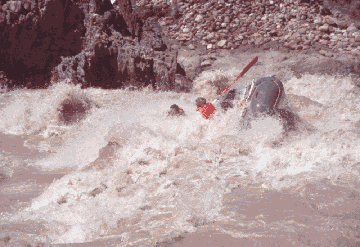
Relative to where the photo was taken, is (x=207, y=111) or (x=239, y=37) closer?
(x=207, y=111)

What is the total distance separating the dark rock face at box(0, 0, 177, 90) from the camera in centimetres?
627

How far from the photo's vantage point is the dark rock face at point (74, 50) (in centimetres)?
627

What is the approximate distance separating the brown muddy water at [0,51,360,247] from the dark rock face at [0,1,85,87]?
3.80ft

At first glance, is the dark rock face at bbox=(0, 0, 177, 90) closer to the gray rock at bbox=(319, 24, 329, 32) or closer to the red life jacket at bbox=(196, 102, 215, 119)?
the red life jacket at bbox=(196, 102, 215, 119)

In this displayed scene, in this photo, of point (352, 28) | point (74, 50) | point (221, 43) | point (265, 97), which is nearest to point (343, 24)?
point (352, 28)

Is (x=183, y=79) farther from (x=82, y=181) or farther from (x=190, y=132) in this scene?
(x=82, y=181)

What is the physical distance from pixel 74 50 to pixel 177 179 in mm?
5151

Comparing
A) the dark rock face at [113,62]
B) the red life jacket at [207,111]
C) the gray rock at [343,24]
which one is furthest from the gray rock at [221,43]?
the red life jacket at [207,111]

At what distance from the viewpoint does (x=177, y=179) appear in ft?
10.2

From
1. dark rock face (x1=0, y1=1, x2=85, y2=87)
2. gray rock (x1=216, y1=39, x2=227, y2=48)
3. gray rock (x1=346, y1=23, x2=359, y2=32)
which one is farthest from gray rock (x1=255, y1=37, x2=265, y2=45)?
dark rock face (x1=0, y1=1, x2=85, y2=87)

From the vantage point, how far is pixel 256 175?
304 centimetres

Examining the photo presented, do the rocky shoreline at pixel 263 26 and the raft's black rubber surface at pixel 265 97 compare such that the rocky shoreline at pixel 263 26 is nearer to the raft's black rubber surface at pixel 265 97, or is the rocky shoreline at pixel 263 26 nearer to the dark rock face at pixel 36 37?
the dark rock face at pixel 36 37

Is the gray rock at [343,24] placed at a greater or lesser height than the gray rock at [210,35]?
greater

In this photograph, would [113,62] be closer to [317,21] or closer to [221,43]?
[221,43]
